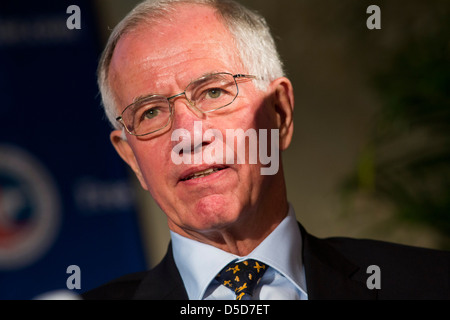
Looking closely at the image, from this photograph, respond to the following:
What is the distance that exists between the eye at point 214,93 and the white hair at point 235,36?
81 millimetres

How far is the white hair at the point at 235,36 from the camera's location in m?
1.20

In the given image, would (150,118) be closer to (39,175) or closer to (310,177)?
(39,175)

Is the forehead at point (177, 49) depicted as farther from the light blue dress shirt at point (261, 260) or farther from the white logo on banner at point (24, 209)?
the white logo on banner at point (24, 209)

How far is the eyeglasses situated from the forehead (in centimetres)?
2

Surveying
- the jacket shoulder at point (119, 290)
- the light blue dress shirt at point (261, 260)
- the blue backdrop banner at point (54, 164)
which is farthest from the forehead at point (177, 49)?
the blue backdrop banner at point (54, 164)

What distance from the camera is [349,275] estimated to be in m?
1.28

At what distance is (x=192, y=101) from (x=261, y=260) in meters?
0.34

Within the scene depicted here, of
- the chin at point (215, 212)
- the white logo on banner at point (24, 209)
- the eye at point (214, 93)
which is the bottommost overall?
the white logo on banner at point (24, 209)

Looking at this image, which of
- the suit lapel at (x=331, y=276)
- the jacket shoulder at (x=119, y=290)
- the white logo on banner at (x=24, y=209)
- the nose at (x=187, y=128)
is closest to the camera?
the nose at (x=187, y=128)

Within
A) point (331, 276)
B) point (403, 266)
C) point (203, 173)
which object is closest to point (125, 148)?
point (203, 173)

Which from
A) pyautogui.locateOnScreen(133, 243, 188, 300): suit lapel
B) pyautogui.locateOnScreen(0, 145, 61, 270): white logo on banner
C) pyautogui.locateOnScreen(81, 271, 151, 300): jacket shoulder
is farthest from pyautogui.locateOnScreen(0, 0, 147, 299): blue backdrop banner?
pyautogui.locateOnScreen(133, 243, 188, 300): suit lapel

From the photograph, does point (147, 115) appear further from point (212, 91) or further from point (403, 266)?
point (403, 266)

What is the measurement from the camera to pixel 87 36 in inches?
97.0
